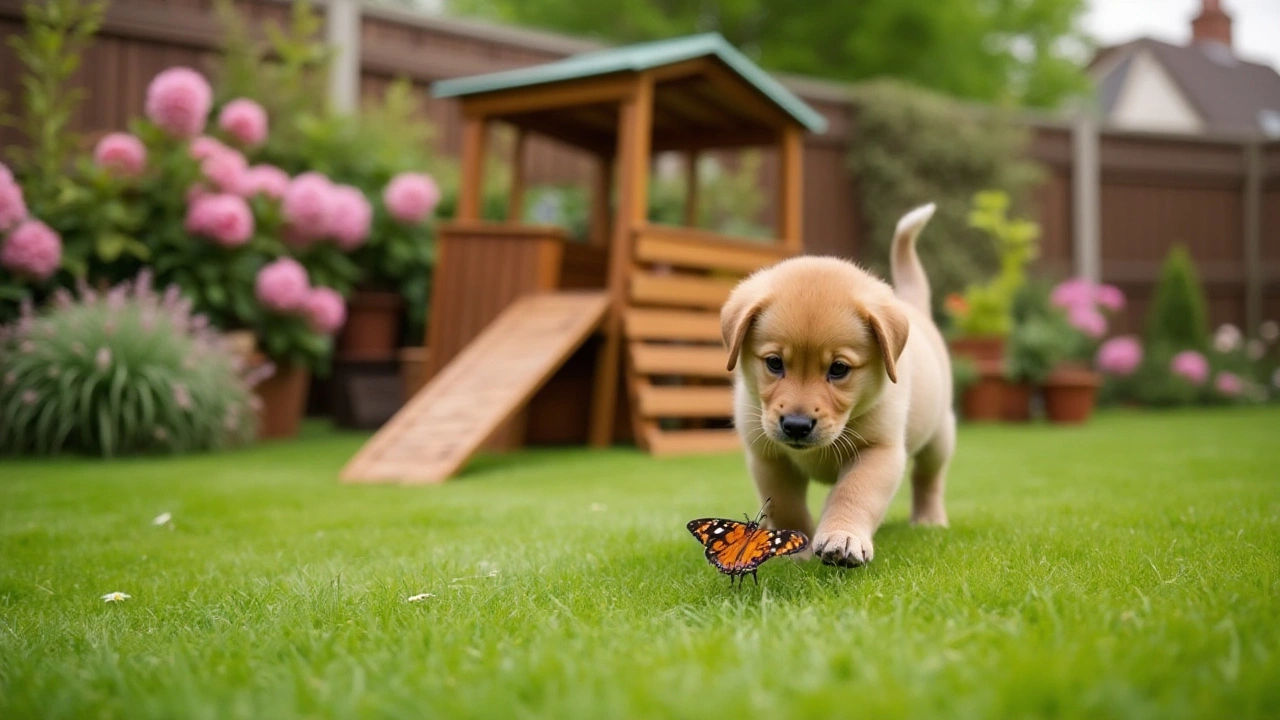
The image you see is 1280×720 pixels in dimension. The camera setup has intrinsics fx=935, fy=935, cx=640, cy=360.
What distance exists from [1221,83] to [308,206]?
1686 centimetres

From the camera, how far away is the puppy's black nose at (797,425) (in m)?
2.22

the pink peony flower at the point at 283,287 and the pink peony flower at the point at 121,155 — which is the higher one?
the pink peony flower at the point at 121,155

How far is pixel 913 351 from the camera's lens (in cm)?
277

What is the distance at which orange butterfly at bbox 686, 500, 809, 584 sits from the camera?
1.97m

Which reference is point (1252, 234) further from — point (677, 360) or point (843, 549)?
point (843, 549)

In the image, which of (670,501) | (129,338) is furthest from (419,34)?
(670,501)

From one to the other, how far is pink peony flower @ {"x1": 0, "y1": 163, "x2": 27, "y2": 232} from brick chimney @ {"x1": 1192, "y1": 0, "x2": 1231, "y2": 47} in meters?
19.5

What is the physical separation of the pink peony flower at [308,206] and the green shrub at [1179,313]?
9.06 meters

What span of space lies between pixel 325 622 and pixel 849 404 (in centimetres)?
132

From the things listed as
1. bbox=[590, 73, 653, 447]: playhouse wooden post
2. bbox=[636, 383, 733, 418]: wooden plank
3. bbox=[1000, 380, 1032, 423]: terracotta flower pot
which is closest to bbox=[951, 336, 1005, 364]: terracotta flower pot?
bbox=[1000, 380, 1032, 423]: terracotta flower pot

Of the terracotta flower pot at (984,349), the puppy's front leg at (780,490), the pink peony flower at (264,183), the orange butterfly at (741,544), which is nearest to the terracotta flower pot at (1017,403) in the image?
the terracotta flower pot at (984,349)

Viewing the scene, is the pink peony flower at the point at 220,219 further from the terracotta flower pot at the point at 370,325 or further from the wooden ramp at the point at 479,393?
the wooden ramp at the point at 479,393

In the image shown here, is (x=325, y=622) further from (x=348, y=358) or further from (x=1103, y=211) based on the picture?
(x=1103, y=211)

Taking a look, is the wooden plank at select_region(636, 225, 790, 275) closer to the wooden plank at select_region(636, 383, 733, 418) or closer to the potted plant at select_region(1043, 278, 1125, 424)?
the wooden plank at select_region(636, 383, 733, 418)
